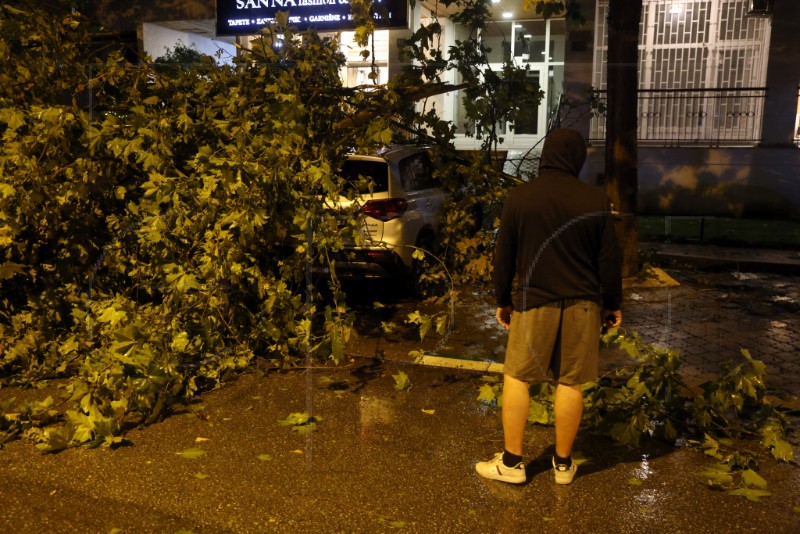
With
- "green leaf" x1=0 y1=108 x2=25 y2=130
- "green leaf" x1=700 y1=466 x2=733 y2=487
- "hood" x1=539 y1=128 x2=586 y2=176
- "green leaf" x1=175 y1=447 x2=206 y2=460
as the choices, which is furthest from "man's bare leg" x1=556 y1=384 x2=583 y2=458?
"green leaf" x1=0 y1=108 x2=25 y2=130

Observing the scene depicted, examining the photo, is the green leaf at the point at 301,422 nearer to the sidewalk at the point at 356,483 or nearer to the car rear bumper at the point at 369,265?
the sidewalk at the point at 356,483

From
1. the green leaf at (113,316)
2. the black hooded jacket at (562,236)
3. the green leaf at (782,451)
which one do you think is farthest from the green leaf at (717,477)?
the green leaf at (113,316)

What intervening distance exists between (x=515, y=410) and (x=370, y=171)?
15.3 ft

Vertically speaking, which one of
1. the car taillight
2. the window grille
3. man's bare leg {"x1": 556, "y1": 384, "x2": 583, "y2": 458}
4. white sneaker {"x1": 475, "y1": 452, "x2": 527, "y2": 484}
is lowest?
white sneaker {"x1": 475, "y1": 452, "x2": 527, "y2": 484}

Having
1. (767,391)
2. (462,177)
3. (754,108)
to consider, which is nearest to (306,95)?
(462,177)

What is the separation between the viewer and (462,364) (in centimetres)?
638

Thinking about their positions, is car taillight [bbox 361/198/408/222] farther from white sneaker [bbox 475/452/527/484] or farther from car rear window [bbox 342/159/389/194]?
white sneaker [bbox 475/452/527/484]

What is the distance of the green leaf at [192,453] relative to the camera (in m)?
4.63

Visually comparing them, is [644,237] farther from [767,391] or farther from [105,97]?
[105,97]

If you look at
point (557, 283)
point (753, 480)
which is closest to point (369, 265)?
point (557, 283)

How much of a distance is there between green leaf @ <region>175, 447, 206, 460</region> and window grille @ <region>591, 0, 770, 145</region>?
12618 mm

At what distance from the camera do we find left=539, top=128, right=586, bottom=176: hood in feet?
13.3

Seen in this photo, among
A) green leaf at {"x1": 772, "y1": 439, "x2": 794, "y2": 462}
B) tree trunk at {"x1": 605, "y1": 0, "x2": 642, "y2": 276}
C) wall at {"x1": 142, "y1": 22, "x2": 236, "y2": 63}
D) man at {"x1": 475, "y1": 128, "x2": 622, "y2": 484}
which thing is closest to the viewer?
man at {"x1": 475, "y1": 128, "x2": 622, "y2": 484}

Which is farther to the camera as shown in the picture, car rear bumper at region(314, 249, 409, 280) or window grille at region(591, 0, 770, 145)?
window grille at region(591, 0, 770, 145)
